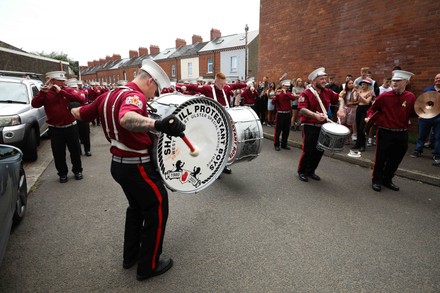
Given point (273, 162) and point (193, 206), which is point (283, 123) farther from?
point (193, 206)

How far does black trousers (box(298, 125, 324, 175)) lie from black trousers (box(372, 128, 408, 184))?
957 millimetres

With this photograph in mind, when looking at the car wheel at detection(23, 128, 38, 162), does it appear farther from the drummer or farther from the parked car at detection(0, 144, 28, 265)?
the drummer

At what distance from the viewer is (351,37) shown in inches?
352

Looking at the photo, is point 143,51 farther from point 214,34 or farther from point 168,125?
point 168,125

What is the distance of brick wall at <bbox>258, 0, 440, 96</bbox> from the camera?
7.23 m

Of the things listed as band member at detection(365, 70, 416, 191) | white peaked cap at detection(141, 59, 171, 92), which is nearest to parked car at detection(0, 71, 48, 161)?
white peaked cap at detection(141, 59, 171, 92)

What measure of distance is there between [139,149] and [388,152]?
4313 millimetres

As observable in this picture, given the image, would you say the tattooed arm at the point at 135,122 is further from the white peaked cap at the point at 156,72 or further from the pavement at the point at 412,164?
the pavement at the point at 412,164

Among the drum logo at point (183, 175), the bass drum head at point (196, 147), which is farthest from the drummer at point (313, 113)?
the drum logo at point (183, 175)

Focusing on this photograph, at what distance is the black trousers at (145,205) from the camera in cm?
224

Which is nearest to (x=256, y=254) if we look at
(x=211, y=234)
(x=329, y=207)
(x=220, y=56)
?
(x=211, y=234)

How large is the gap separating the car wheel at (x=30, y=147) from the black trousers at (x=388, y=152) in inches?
279

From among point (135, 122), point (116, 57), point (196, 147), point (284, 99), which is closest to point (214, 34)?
point (116, 57)

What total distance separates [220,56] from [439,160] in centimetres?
2875
